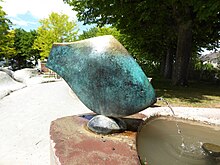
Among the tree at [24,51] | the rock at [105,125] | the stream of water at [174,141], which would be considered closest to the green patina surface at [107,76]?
the rock at [105,125]

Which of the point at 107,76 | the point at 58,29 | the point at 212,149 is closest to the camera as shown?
the point at 107,76

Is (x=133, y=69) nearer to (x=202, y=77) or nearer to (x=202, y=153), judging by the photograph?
(x=202, y=153)

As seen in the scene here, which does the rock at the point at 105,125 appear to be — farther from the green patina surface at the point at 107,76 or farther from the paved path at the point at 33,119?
the paved path at the point at 33,119

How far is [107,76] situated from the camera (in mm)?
4680

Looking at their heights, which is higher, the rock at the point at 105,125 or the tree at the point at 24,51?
the tree at the point at 24,51

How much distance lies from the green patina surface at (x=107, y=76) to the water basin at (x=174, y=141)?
1.12 metres

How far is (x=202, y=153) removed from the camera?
217 inches

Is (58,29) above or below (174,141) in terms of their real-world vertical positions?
above

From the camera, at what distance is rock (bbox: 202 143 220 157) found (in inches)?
214

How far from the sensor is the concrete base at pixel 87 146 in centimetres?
361

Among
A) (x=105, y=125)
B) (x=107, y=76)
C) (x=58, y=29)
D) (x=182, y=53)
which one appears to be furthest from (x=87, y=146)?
(x=58, y=29)

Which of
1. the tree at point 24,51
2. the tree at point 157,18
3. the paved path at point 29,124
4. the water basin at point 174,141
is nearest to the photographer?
the water basin at point 174,141

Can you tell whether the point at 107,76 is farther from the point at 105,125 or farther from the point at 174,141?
the point at 174,141

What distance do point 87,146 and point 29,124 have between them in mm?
3754
